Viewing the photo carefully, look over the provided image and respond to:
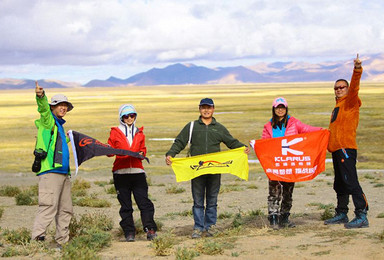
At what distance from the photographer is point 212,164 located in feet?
26.0

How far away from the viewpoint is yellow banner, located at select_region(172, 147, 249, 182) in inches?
311

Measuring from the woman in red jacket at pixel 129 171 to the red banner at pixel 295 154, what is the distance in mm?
1992

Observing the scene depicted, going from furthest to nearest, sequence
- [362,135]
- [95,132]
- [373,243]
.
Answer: [95,132] → [362,135] → [373,243]

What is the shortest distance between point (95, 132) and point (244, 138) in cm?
1173

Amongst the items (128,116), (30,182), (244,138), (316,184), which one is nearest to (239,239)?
(128,116)

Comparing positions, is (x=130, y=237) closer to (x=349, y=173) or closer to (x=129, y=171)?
(x=129, y=171)

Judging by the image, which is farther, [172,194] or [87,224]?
[172,194]

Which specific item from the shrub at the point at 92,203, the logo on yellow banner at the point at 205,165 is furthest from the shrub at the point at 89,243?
the shrub at the point at 92,203

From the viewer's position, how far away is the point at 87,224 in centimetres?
848

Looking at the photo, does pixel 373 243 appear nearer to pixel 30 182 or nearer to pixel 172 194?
pixel 172 194

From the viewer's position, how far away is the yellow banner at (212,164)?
26.0 ft

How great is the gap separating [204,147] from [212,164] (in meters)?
0.29

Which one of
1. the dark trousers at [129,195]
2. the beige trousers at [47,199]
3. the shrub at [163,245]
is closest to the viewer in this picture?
the shrub at [163,245]

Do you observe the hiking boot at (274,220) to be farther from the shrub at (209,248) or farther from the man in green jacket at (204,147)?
the shrub at (209,248)
